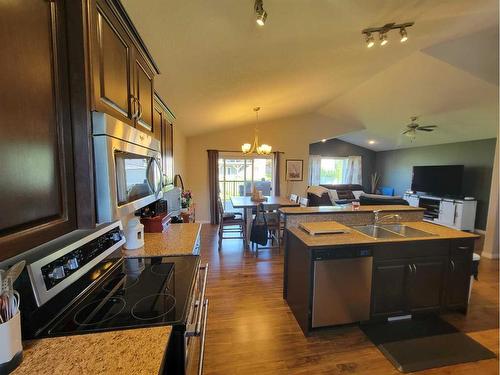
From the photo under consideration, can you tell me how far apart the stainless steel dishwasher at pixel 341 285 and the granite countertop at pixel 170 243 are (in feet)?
3.38

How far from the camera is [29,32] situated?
69cm

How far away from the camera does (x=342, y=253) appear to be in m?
2.07

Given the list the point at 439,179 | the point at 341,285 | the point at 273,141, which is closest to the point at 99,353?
the point at 341,285

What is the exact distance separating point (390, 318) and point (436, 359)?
437mm

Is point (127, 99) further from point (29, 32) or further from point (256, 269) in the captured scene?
point (256, 269)

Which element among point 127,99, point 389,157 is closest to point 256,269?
point 127,99

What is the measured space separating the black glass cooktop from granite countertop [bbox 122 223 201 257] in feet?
0.37

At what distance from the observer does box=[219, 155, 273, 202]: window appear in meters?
6.70

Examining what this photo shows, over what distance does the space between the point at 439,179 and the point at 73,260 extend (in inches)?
315

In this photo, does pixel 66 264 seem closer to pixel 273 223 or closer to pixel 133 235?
→ pixel 133 235

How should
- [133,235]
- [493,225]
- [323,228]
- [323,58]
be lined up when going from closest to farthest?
[133,235] → [323,228] → [323,58] → [493,225]

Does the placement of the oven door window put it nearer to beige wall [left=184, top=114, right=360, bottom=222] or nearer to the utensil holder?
the utensil holder

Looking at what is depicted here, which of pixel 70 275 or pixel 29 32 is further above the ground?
pixel 29 32

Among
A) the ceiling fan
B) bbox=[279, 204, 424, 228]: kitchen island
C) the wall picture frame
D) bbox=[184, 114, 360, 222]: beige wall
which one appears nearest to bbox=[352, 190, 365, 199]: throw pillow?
bbox=[184, 114, 360, 222]: beige wall
